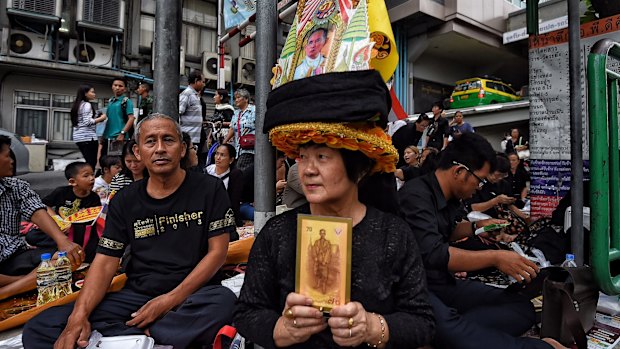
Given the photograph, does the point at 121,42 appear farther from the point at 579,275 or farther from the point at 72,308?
the point at 579,275

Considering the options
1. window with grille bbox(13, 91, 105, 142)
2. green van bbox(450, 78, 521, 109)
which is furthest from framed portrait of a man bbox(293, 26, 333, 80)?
window with grille bbox(13, 91, 105, 142)

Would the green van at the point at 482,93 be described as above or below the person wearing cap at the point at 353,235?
above

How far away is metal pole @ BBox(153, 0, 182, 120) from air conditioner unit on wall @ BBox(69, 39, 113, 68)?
1436 centimetres

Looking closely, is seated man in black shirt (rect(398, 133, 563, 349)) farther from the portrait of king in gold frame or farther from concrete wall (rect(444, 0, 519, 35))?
concrete wall (rect(444, 0, 519, 35))

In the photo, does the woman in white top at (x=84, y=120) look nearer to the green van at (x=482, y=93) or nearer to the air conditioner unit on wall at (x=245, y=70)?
the air conditioner unit on wall at (x=245, y=70)

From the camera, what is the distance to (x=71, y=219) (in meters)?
3.74

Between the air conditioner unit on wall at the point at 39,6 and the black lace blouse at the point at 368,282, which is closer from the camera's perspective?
the black lace blouse at the point at 368,282

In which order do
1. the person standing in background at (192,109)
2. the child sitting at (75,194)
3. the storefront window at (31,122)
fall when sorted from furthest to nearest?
the storefront window at (31,122)
the person standing in background at (192,109)
the child sitting at (75,194)

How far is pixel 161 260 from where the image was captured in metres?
2.32

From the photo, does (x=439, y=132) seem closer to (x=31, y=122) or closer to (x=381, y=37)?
(x=381, y=37)

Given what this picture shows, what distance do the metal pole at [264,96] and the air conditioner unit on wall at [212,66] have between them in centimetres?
1503

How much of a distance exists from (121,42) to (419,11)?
37.2 feet

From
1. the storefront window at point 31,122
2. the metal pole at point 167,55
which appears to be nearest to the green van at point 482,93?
the metal pole at point 167,55

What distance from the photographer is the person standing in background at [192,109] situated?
595 centimetres
